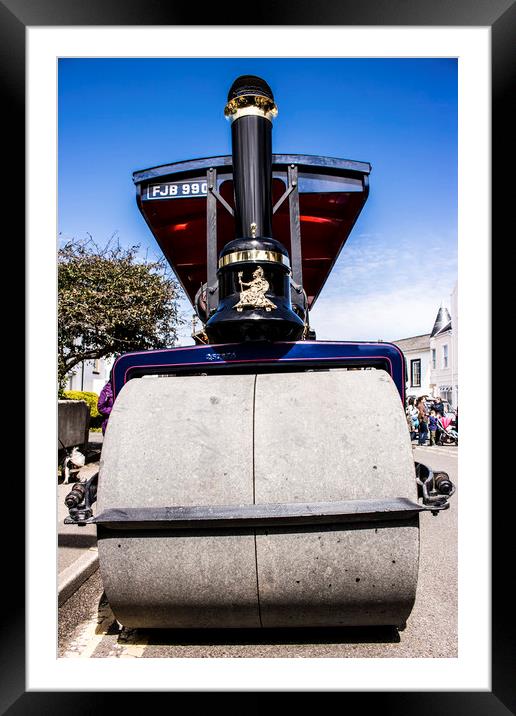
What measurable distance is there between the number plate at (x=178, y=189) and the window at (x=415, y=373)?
28311mm

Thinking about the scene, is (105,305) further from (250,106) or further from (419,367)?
(419,367)

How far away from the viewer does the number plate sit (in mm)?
4059

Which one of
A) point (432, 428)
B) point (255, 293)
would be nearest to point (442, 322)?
point (432, 428)

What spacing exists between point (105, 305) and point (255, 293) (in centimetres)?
669

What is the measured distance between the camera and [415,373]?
31.4 m

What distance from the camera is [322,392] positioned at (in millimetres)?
2064

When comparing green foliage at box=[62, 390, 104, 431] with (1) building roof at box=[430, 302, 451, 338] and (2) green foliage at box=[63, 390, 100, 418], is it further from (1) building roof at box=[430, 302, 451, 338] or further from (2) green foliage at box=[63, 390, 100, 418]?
(1) building roof at box=[430, 302, 451, 338]

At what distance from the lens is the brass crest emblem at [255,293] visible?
8.41 ft

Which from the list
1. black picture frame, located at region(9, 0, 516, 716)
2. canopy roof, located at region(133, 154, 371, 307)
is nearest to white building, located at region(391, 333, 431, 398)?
canopy roof, located at region(133, 154, 371, 307)
